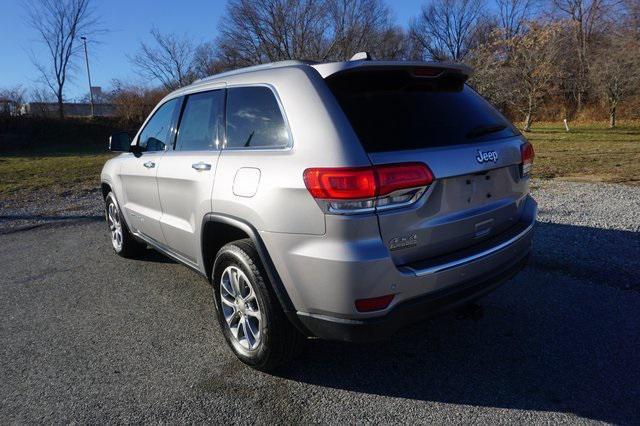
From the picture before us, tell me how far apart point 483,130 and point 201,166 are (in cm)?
187

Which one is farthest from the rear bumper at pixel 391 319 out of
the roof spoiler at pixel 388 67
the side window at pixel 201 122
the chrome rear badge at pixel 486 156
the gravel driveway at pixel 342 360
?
the side window at pixel 201 122

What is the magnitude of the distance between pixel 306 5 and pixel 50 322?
129ft

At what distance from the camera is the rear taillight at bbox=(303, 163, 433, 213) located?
89.2 inches

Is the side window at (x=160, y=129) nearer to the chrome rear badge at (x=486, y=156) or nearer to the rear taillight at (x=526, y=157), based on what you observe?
the chrome rear badge at (x=486, y=156)

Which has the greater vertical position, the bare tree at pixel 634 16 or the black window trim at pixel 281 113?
the bare tree at pixel 634 16

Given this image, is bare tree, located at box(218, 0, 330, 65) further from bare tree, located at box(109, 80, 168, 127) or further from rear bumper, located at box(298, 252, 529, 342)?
rear bumper, located at box(298, 252, 529, 342)

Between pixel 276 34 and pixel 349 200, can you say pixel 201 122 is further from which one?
pixel 276 34

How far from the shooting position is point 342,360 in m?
3.04

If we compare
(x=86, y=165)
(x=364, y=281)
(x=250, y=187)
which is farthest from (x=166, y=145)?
(x=86, y=165)

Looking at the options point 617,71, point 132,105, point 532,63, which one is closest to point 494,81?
point 532,63

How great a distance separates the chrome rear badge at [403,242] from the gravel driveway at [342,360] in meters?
0.88

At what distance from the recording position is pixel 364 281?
2.27m

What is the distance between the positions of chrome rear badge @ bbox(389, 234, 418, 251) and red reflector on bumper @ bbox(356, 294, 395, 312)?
0.80ft

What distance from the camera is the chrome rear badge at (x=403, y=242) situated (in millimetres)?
2328
